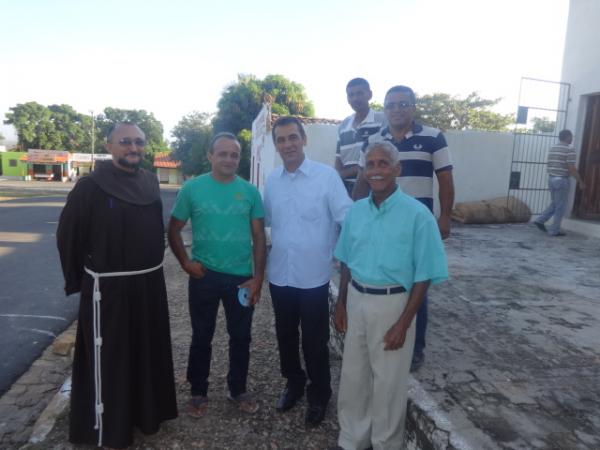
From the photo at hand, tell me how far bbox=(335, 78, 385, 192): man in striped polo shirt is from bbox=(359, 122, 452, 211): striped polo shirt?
97 cm

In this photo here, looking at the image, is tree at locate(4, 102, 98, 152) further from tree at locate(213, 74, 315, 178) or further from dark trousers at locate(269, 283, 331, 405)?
dark trousers at locate(269, 283, 331, 405)

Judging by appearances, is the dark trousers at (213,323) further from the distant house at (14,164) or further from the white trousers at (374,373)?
the distant house at (14,164)

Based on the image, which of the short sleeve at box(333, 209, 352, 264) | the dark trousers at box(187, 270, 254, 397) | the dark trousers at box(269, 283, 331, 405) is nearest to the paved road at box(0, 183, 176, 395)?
the dark trousers at box(187, 270, 254, 397)

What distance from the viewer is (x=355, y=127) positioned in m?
3.96

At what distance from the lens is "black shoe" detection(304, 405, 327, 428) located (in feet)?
9.73

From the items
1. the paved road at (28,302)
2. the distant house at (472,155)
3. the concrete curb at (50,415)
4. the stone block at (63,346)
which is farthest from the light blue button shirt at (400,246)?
the distant house at (472,155)

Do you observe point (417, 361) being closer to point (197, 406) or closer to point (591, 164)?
point (197, 406)

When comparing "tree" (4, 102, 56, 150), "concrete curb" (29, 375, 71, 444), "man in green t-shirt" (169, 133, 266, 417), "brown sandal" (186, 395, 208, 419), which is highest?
"tree" (4, 102, 56, 150)

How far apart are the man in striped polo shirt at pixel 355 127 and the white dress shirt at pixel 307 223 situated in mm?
1149

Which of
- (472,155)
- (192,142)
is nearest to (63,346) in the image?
(472,155)

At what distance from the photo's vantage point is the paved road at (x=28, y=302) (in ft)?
14.5

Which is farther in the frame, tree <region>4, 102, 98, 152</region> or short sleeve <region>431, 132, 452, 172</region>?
tree <region>4, 102, 98, 152</region>

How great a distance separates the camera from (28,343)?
4684mm

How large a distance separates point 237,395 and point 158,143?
60.3 m
